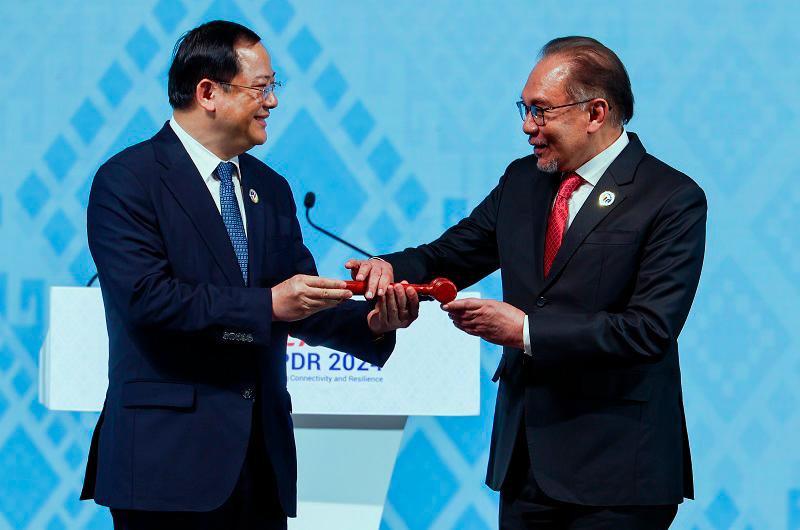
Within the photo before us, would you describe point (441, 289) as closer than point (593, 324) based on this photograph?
No

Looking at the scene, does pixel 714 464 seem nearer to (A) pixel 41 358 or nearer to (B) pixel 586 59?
(B) pixel 586 59

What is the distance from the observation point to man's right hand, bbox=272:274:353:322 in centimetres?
215

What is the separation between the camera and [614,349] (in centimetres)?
219

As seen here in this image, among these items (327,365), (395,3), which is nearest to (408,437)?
(327,365)

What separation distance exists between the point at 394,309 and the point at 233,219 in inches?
16.7

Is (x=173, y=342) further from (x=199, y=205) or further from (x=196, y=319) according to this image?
(x=199, y=205)

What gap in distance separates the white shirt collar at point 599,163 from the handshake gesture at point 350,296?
0.48m

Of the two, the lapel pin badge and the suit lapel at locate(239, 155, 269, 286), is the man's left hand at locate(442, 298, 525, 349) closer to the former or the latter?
the lapel pin badge

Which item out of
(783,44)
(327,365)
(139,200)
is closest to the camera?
(139,200)

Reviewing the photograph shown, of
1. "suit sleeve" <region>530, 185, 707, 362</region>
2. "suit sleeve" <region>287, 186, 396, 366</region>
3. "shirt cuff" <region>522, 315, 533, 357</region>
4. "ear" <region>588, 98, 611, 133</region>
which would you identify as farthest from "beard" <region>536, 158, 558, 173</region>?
"suit sleeve" <region>287, 186, 396, 366</region>

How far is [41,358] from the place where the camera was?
3748 mm

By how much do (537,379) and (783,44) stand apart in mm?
2053

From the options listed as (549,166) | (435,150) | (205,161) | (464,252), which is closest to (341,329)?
(464,252)

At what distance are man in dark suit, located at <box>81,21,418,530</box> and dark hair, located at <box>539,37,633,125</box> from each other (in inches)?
29.0
